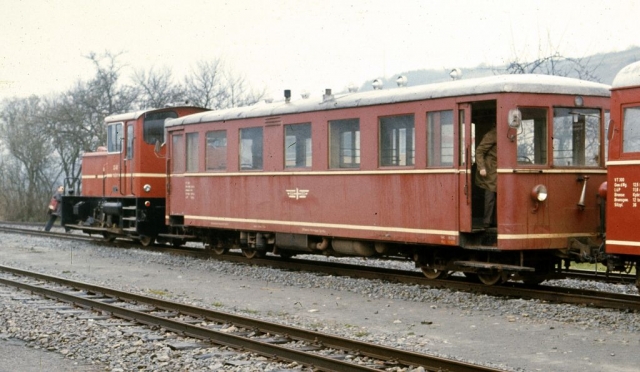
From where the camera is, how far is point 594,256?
11680 mm

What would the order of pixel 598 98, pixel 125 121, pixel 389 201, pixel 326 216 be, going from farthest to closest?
pixel 125 121
pixel 326 216
pixel 389 201
pixel 598 98

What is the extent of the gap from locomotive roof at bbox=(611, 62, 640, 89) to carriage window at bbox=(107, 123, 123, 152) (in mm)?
14985

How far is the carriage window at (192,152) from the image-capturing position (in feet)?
62.5

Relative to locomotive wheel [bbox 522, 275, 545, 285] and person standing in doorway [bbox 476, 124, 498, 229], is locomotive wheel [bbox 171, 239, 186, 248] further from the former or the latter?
locomotive wheel [bbox 522, 275, 545, 285]

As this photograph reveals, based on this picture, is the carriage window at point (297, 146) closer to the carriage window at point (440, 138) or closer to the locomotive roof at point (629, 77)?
the carriage window at point (440, 138)

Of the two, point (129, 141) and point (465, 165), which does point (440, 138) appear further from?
point (129, 141)

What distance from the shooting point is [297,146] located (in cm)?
1576

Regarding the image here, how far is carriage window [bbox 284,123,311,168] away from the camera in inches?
609

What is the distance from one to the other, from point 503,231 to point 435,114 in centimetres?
216

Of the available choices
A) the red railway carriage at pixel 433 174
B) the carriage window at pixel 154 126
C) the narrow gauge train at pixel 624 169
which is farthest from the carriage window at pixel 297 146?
the carriage window at pixel 154 126

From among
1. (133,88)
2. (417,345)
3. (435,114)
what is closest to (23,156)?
(133,88)

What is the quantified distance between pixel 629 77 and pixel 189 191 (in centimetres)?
1117

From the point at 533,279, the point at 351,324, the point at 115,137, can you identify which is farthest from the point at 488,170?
the point at 115,137

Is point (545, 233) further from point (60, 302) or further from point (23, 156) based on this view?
point (23, 156)
